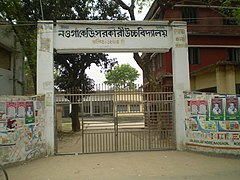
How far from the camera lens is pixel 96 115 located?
11.5 metres

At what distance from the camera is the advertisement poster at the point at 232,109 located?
10523 mm

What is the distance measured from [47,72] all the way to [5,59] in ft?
A: 32.7

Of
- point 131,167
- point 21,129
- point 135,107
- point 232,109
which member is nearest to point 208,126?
point 232,109

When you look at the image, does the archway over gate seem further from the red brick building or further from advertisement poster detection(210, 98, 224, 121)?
the red brick building

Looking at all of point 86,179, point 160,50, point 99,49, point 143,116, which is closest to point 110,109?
point 143,116

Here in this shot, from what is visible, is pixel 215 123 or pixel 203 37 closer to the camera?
pixel 215 123

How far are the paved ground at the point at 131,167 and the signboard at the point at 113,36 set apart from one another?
4216 mm

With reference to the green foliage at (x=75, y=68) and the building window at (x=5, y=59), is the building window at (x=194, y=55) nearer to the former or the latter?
the green foliage at (x=75, y=68)

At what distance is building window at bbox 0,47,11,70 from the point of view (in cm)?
1897

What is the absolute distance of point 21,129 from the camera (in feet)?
31.5

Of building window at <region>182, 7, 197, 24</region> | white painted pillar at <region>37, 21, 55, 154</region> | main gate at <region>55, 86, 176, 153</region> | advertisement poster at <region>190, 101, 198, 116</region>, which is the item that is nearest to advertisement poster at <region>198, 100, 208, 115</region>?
advertisement poster at <region>190, 101, 198, 116</region>

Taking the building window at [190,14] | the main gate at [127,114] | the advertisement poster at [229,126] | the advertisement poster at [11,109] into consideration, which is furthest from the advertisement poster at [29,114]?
the building window at [190,14]

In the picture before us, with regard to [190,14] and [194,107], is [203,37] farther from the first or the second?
[194,107]

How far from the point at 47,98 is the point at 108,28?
3.68 meters
